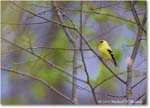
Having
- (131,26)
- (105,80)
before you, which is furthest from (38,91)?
(131,26)

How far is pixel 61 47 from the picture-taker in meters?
2.08

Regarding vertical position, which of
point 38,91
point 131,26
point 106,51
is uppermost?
point 131,26

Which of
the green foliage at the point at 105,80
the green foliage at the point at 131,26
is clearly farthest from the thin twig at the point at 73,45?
the green foliage at the point at 131,26

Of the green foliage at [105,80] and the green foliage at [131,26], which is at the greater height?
the green foliage at [131,26]

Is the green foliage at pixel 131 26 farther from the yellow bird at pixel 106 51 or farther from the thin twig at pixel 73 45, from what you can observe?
the thin twig at pixel 73 45

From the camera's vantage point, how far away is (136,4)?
6.84ft

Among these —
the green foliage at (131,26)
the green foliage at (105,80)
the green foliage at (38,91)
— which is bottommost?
the green foliage at (38,91)

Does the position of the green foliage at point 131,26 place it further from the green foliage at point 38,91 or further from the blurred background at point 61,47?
the green foliage at point 38,91

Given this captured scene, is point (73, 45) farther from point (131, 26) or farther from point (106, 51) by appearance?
A: point (131, 26)

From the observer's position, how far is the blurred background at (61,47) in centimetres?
206

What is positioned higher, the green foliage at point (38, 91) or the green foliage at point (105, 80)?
the green foliage at point (105, 80)

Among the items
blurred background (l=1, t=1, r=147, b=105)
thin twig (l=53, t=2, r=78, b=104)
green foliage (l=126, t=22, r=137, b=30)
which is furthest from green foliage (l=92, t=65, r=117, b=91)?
green foliage (l=126, t=22, r=137, b=30)

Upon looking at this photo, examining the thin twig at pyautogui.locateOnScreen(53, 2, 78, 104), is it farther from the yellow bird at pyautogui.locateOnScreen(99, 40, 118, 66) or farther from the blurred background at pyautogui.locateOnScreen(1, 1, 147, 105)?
the yellow bird at pyautogui.locateOnScreen(99, 40, 118, 66)

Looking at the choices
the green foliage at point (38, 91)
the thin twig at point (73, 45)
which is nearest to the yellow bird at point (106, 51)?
the thin twig at point (73, 45)
